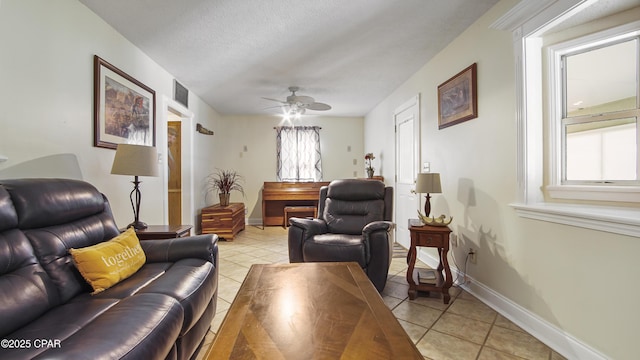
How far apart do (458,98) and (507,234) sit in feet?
4.31

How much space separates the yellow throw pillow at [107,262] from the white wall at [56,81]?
0.79 metres

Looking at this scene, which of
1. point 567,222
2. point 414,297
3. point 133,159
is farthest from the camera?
point 414,297

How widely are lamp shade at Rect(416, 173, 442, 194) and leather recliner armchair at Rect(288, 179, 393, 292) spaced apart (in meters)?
0.44

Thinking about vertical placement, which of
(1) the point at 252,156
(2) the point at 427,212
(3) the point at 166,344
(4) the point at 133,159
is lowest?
(3) the point at 166,344

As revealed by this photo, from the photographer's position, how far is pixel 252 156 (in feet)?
19.3

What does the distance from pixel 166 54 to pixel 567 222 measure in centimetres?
376

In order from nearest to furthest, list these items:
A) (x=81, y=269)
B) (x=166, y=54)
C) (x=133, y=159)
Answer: (x=81, y=269), (x=133, y=159), (x=166, y=54)

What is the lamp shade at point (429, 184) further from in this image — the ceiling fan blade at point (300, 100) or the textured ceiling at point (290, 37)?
the ceiling fan blade at point (300, 100)

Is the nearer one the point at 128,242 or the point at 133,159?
the point at 128,242

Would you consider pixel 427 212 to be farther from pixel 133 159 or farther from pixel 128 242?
pixel 133 159

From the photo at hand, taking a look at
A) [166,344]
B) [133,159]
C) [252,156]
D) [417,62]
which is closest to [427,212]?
[417,62]

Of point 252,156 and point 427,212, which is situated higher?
point 252,156

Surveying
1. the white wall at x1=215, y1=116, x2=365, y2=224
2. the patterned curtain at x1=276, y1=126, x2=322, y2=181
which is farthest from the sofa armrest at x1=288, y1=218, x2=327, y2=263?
the white wall at x1=215, y1=116, x2=365, y2=224

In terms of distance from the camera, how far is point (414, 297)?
7.39 feet
